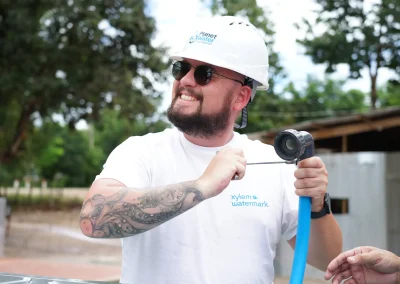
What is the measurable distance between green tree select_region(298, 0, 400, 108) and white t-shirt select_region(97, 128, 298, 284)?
9.77 meters

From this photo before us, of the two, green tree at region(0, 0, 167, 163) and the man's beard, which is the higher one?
green tree at region(0, 0, 167, 163)

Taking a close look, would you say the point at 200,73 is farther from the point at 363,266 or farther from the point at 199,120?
the point at 363,266

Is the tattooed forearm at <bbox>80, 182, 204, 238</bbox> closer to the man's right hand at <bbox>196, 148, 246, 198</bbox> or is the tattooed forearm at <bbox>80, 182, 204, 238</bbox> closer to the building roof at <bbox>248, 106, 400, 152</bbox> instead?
the man's right hand at <bbox>196, 148, 246, 198</bbox>

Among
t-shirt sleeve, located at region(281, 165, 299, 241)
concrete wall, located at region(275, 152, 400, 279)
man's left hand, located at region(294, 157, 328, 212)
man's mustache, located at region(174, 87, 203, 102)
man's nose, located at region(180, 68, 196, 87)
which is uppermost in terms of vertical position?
man's nose, located at region(180, 68, 196, 87)

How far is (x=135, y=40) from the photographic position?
17297 mm

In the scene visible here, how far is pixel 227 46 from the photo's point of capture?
2338 mm

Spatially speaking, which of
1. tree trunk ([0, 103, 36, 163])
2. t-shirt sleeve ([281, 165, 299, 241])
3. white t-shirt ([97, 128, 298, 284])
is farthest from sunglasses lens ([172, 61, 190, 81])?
tree trunk ([0, 103, 36, 163])

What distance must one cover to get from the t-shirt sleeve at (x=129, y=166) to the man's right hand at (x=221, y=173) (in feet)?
1.11

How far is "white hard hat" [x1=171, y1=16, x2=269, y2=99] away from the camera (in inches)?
91.4

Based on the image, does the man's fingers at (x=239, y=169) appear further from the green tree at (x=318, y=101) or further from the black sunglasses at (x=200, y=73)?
the green tree at (x=318, y=101)

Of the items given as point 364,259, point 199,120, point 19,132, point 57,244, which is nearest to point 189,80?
point 199,120

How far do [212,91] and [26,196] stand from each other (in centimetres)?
3974

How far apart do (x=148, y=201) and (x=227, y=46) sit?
721 millimetres

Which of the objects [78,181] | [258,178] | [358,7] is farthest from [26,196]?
[258,178]
